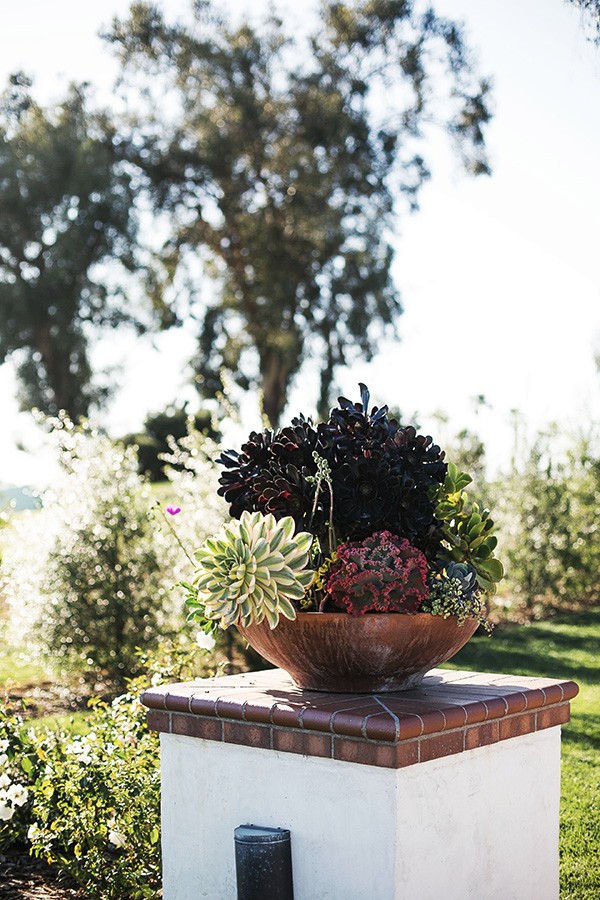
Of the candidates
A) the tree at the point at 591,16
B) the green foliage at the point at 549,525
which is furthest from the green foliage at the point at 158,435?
the tree at the point at 591,16

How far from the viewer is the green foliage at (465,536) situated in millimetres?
3016

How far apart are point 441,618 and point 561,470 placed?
899 cm

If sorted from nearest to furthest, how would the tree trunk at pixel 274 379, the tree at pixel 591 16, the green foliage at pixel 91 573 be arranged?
the tree at pixel 591 16, the green foliage at pixel 91 573, the tree trunk at pixel 274 379

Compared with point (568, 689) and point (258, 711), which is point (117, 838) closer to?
point (258, 711)

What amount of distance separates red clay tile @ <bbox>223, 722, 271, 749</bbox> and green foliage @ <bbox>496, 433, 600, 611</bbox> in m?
8.55

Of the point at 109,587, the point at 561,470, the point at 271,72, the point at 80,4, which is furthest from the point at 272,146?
the point at 109,587

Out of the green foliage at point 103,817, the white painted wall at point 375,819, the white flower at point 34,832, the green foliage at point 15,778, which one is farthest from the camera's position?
the green foliage at point 15,778

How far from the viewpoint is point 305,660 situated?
2.79 meters

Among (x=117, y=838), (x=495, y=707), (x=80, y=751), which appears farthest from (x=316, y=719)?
(x=80, y=751)

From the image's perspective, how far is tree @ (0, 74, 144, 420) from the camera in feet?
53.7

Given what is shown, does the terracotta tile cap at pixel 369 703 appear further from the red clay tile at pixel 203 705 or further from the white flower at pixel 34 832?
the white flower at pixel 34 832

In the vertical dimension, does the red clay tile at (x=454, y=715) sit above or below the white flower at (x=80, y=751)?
above

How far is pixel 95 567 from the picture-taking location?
284 inches

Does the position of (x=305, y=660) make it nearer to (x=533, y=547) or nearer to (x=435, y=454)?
(x=435, y=454)
